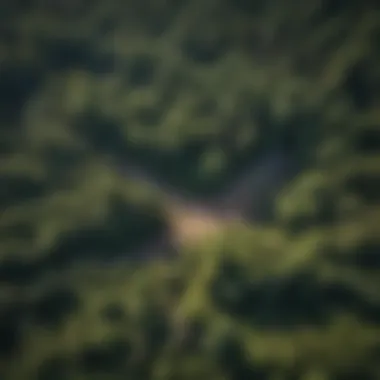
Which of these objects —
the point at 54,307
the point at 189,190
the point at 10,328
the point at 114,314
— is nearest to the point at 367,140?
the point at 189,190

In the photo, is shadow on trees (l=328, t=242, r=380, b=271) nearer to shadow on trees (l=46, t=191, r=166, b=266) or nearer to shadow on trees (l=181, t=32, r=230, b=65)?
shadow on trees (l=46, t=191, r=166, b=266)

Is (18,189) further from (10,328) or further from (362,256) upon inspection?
(362,256)

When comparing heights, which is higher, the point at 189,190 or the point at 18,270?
the point at 189,190

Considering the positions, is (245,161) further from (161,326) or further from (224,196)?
(161,326)

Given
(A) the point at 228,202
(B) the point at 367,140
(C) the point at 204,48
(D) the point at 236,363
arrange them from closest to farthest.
A: (D) the point at 236,363 < (B) the point at 367,140 < (A) the point at 228,202 < (C) the point at 204,48

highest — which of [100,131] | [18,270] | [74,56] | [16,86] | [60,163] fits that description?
[74,56]

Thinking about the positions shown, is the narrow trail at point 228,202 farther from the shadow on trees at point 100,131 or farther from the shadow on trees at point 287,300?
the shadow on trees at point 287,300

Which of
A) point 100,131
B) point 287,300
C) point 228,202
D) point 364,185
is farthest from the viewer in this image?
point 100,131

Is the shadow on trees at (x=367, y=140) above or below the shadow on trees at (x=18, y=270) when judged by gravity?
above

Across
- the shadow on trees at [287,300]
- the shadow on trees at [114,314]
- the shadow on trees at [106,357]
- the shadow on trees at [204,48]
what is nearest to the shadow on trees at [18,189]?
the shadow on trees at [114,314]
